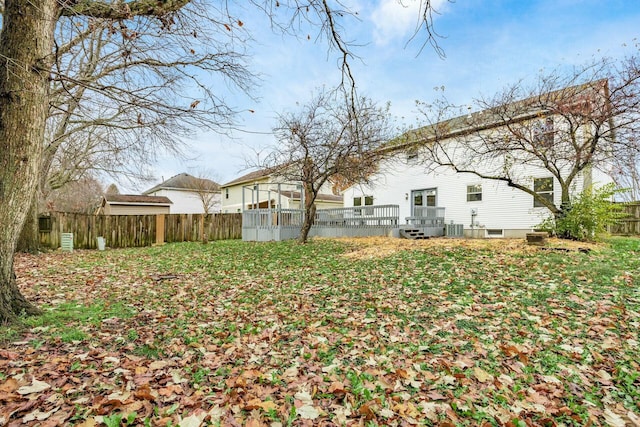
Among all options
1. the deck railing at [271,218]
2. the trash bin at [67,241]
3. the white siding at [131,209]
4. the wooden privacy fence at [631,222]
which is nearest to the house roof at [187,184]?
the white siding at [131,209]

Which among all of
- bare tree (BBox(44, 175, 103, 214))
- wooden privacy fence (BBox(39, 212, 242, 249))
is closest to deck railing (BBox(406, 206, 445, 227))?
wooden privacy fence (BBox(39, 212, 242, 249))

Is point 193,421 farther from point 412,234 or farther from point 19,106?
point 412,234

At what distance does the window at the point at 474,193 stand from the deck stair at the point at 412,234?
3211mm

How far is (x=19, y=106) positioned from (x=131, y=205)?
26.1 meters

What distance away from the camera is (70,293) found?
5.12 m

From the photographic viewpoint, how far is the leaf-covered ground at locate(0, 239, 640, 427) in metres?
2.27

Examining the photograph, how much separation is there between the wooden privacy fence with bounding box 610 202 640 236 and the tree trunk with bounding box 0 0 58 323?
19199 mm

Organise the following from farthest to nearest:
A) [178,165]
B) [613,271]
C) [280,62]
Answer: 1. [178,165]
2. [613,271]
3. [280,62]

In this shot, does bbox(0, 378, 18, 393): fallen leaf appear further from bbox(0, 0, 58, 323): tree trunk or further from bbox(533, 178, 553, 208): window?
bbox(533, 178, 553, 208): window

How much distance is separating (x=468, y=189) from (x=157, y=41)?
1416 cm

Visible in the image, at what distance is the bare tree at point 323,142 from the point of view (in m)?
10.5

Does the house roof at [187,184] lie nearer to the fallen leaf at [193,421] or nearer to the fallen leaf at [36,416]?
the fallen leaf at [36,416]

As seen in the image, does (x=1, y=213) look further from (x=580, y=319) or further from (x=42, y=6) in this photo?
(x=580, y=319)

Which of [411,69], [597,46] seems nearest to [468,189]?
[597,46]
